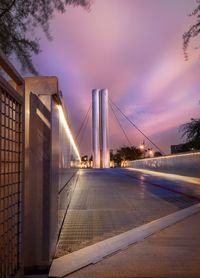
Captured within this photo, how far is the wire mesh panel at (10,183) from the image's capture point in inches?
143

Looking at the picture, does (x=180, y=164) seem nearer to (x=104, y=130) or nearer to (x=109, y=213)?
(x=109, y=213)

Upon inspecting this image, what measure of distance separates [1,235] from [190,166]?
74.5ft

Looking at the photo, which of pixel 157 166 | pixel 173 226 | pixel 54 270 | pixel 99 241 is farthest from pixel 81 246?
pixel 157 166

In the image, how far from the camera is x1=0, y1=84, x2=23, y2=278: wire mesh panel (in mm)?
3641

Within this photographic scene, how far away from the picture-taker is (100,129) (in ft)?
284

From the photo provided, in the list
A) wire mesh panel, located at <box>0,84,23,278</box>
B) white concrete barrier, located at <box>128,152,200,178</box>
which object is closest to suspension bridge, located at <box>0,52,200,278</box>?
wire mesh panel, located at <box>0,84,23,278</box>

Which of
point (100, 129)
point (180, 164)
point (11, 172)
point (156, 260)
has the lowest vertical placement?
point (156, 260)

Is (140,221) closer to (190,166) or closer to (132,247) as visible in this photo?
(132,247)

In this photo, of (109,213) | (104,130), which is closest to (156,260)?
(109,213)

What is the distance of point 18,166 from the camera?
170 inches

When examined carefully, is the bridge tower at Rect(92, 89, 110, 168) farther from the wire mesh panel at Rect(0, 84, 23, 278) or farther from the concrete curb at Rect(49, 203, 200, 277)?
the wire mesh panel at Rect(0, 84, 23, 278)

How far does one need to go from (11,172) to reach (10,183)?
0.11 metres

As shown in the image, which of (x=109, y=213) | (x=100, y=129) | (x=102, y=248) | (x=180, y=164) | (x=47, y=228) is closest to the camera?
(x=47, y=228)

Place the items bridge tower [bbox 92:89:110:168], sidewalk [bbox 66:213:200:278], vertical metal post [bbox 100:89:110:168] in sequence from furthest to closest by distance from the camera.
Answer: bridge tower [bbox 92:89:110:168]
vertical metal post [bbox 100:89:110:168]
sidewalk [bbox 66:213:200:278]
